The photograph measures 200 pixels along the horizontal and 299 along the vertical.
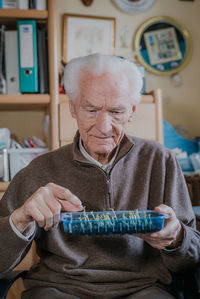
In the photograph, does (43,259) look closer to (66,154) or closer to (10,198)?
(10,198)

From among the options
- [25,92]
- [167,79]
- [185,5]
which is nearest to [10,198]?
[25,92]

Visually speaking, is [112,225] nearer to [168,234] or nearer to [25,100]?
[168,234]

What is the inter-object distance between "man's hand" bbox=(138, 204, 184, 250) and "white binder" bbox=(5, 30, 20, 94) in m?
1.18

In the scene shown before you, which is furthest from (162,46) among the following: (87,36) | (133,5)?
(87,36)

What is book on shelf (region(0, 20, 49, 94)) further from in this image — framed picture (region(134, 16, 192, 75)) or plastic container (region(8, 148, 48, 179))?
framed picture (region(134, 16, 192, 75))

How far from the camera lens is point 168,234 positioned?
962 mm

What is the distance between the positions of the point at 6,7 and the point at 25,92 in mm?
445

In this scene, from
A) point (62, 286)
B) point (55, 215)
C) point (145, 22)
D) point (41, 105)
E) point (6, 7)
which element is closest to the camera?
point (55, 215)

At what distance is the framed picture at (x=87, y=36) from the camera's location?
2217 millimetres

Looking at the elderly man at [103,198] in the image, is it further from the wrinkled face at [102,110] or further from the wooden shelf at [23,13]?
the wooden shelf at [23,13]

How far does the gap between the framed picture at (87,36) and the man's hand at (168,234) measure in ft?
4.91

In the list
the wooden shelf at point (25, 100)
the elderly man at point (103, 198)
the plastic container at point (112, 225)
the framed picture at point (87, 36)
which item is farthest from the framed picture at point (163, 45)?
the plastic container at point (112, 225)

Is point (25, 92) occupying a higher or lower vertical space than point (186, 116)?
higher

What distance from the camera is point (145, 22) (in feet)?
7.51
